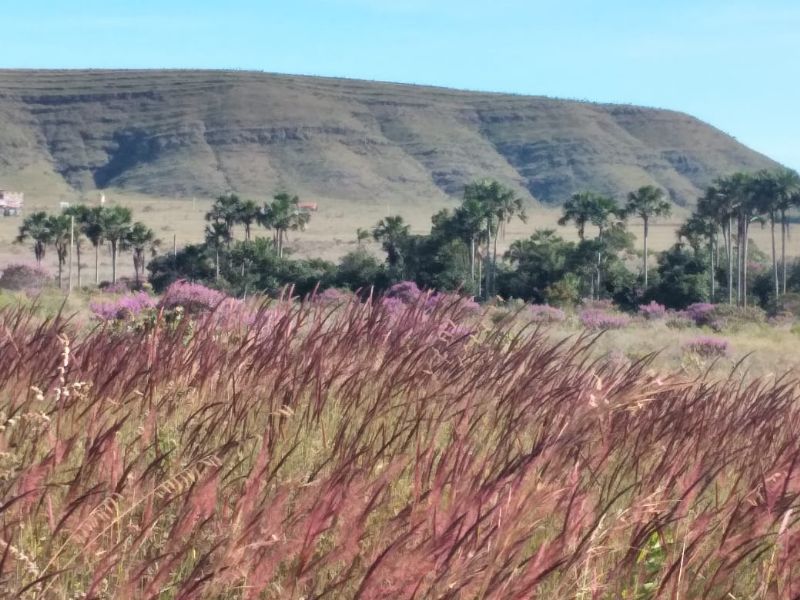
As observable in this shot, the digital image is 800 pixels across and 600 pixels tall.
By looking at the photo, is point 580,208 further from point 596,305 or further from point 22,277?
point 22,277

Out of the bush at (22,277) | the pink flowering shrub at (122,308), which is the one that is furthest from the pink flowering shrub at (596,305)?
the pink flowering shrub at (122,308)

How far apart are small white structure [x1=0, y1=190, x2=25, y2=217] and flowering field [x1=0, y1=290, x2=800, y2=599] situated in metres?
136

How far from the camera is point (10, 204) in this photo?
13362cm

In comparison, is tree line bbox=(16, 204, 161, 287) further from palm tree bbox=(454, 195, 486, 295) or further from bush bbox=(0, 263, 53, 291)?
bush bbox=(0, 263, 53, 291)

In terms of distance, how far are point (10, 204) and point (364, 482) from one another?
140007 mm

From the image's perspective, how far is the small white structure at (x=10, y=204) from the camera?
132m

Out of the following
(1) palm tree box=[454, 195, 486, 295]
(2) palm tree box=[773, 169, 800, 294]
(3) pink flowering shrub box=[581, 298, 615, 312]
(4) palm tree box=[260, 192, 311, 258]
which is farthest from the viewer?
(4) palm tree box=[260, 192, 311, 258]

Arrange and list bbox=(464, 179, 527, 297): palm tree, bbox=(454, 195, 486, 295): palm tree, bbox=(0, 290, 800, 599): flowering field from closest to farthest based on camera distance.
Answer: bbox=(0, 290, 800, 599): flowering field → bbox=(454, 195, 486, 295): palm tree → bbox=(464, 179, 527, 297): palm tree

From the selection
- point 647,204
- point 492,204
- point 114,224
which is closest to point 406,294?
point 492,204

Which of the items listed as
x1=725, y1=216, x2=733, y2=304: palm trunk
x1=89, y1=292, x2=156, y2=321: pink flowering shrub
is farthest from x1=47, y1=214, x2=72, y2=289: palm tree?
x1=89, y1=292, x2=156, y2=321: pink flowering shrub

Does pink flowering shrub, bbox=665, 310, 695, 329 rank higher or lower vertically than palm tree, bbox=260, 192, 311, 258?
lower

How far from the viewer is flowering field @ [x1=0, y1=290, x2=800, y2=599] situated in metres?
2.15

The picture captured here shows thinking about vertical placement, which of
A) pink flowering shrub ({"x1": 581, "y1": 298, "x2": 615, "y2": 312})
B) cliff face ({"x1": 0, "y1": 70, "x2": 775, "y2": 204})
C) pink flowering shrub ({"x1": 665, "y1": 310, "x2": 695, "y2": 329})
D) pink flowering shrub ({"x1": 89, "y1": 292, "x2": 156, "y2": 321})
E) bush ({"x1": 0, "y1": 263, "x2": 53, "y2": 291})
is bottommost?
pink flowering shrub ({"x1": 581, "y1": 298, "x2": 615, "y2": 312})

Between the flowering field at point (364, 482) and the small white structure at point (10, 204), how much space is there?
13568 cm
